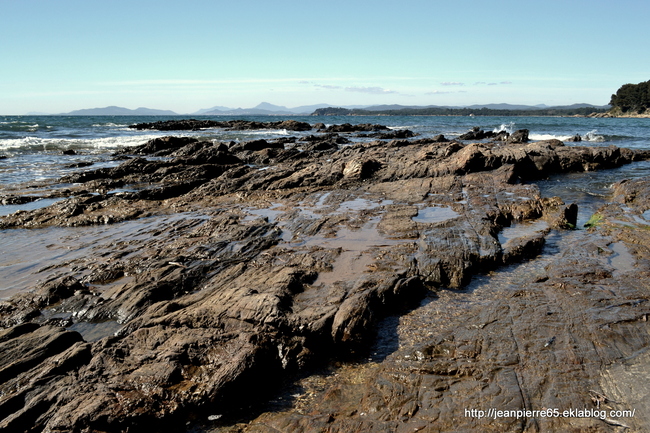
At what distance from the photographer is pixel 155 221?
11.5 metres

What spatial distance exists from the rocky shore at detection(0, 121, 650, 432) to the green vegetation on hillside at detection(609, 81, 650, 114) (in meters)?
114

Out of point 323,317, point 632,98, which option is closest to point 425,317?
point 323,317

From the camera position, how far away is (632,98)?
337 feet

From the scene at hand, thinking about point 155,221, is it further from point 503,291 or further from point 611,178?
point 611,178

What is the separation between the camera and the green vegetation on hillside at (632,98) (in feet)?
327

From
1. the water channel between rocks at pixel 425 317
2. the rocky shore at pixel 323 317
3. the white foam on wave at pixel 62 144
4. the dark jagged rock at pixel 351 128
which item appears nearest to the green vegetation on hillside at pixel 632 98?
the dark jagged rock at pixel 351 128

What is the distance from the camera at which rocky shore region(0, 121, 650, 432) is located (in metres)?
4.12

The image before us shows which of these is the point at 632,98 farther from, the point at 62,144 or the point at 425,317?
the point at 425,317

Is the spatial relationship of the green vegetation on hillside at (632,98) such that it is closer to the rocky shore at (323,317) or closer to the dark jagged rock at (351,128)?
the dark jagged rock at (351,128)

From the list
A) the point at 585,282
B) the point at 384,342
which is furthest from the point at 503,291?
the point at 384,342

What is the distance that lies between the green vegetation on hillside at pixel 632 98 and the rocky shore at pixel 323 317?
114452mm

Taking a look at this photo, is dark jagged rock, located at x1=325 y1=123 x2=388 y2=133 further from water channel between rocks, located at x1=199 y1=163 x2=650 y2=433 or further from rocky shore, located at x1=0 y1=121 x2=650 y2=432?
water channel between rocks, located at x1=199 y1=163 x2=650 y2=433

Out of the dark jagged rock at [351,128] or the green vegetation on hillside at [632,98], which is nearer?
the dark jagged rock at [351,128]

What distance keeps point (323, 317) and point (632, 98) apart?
129 m
